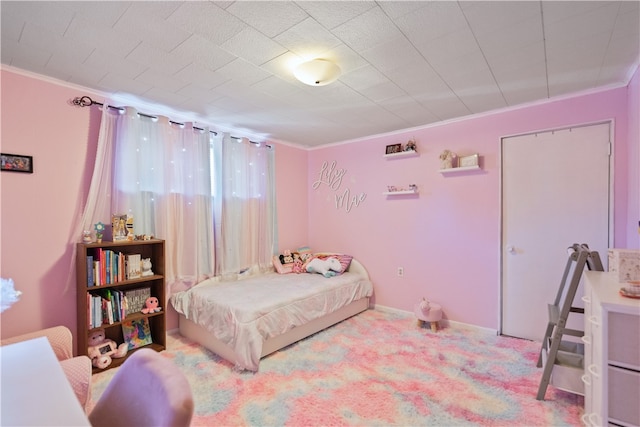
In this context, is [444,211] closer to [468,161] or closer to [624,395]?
[468,161]

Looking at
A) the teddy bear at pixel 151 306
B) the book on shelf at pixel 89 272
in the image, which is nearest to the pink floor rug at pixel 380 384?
the teddy bear at pixel 151 306

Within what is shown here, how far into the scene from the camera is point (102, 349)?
2416mm

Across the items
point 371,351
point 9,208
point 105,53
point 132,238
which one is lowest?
point 371,351

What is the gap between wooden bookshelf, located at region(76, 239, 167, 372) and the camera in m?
2.29

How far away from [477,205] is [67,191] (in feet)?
12.5

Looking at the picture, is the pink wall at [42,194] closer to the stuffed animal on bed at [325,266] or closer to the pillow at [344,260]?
the stuffed animal on bed at [325,266]

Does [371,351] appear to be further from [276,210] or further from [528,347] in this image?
[276,210]

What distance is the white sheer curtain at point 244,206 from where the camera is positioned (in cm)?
340

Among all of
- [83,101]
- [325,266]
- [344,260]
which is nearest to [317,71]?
[83,101]

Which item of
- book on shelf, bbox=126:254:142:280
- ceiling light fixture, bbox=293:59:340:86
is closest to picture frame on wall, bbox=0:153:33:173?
book on shelf, bbox=126:254:142:280

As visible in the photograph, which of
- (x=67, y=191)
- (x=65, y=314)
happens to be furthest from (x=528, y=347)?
(x=67, y=191)

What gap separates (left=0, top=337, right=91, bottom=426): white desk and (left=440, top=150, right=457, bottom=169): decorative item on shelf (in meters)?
3.36

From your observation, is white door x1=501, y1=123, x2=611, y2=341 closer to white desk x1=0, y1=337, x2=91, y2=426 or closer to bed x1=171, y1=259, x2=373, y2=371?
bed x1=171, y1=259, x2=373, y2=371

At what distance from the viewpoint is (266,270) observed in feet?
12.7
